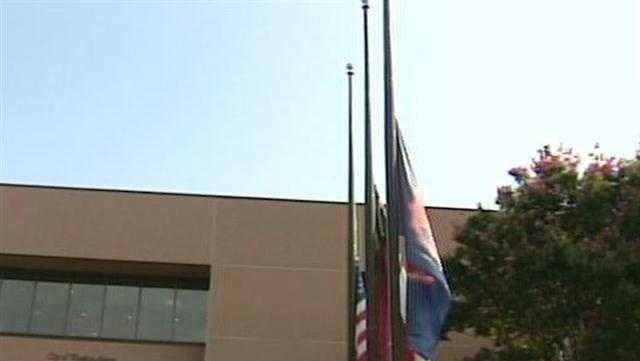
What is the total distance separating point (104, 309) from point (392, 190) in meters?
19.2

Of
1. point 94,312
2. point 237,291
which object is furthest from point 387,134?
point 94,312

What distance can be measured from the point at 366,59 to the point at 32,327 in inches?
646

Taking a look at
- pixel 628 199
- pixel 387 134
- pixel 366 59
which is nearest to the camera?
pixel 387 134

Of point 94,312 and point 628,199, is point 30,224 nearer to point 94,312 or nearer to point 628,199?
point 94,312

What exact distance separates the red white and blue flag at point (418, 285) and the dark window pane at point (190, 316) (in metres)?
17.9

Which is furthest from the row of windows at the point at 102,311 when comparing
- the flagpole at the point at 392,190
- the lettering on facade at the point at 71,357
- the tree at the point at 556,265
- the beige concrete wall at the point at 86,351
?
the flagpole at the point at 392,190

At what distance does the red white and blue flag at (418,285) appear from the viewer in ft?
36.6

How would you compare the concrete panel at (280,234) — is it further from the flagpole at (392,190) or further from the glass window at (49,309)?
the flagpole at (392,190)

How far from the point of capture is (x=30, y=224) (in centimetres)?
2898

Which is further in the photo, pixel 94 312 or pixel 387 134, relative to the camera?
pixel 94 312

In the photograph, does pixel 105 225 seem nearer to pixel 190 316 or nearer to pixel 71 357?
pixel 190 316

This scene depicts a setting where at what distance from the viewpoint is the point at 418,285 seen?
11.2 meters

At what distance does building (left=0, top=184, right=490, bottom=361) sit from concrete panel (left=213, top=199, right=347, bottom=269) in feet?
0.09

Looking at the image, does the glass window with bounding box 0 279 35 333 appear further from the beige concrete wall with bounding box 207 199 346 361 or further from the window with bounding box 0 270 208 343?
the beige concrete wall with bounding box 207 199 346 361
